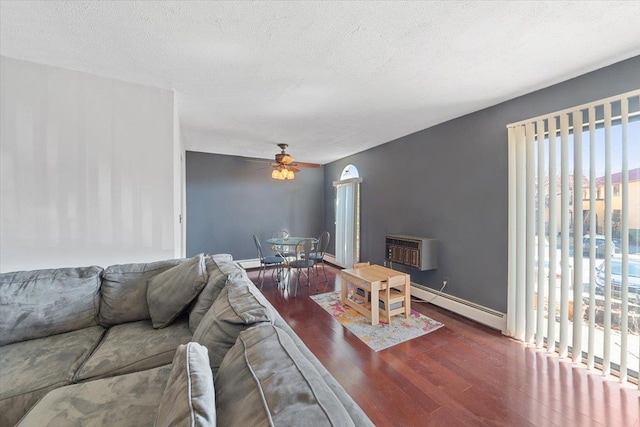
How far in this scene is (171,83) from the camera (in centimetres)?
228

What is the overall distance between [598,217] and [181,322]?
10.6ft

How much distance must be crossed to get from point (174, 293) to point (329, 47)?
1984 mm

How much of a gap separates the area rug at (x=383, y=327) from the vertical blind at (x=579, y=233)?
82cm

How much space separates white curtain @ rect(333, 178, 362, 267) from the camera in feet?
16.4

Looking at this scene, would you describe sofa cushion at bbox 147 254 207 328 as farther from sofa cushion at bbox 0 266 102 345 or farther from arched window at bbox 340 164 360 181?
arched window at bbox 340 164 360 181

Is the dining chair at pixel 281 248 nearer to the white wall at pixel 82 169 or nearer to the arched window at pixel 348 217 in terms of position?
the arched window at pixel 348 217

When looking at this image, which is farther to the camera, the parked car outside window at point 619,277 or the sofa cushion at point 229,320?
the parked car outside window at point 619,277

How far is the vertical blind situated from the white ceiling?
494 millimetres

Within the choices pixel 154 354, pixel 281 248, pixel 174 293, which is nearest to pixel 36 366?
pixel 154 354

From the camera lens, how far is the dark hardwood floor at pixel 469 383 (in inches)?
61.7

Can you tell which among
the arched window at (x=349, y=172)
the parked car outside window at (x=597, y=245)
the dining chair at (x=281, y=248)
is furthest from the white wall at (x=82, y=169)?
the parked car outside window at (x=597, y=245)

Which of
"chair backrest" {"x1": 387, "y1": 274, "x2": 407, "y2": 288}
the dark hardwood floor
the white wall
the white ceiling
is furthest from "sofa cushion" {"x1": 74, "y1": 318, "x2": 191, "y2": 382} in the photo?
"chair backrest" {"x1": 387, "y1": 274, "x2": 407, "y2": 288}

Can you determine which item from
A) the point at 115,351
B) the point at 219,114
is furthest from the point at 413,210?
the point at 115,351

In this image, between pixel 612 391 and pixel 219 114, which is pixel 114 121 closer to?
pixel 219 114
